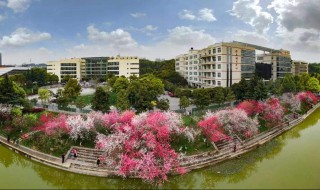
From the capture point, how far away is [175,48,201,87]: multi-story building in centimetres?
6047

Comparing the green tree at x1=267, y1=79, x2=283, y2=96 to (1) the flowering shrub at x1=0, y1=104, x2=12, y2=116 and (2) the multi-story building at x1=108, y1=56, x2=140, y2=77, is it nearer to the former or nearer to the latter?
(2) the multi-story building at x1=108, y1=56, x2=140, y2=77

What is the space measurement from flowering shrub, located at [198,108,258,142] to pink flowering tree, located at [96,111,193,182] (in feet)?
9.30

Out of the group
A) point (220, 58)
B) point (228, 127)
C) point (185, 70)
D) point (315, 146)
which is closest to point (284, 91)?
point (220, 58)

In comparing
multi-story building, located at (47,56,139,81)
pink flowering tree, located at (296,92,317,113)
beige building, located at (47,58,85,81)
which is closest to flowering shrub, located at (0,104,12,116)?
pink flowering tree, located at (296,92,317,113)

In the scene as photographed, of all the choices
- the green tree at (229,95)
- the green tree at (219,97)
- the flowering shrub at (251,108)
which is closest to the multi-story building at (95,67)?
the green tree at (229,95)

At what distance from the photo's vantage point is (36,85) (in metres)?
62.2

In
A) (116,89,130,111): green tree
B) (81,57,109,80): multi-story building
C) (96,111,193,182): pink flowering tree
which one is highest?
(81,57,109,80): multi-story building

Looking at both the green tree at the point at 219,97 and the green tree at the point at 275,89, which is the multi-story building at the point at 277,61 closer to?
the green tree at the point at 275,89

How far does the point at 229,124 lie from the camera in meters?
27.0

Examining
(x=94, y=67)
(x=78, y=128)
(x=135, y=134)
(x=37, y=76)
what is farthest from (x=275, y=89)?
(x=94, y=67)

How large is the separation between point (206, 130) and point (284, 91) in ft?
118

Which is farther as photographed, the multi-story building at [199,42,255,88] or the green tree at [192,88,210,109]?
the multi-story building at [199,42,255,88]

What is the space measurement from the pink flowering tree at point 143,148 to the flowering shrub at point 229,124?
283cm

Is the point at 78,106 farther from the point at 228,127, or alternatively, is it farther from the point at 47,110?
the point at 228,127
